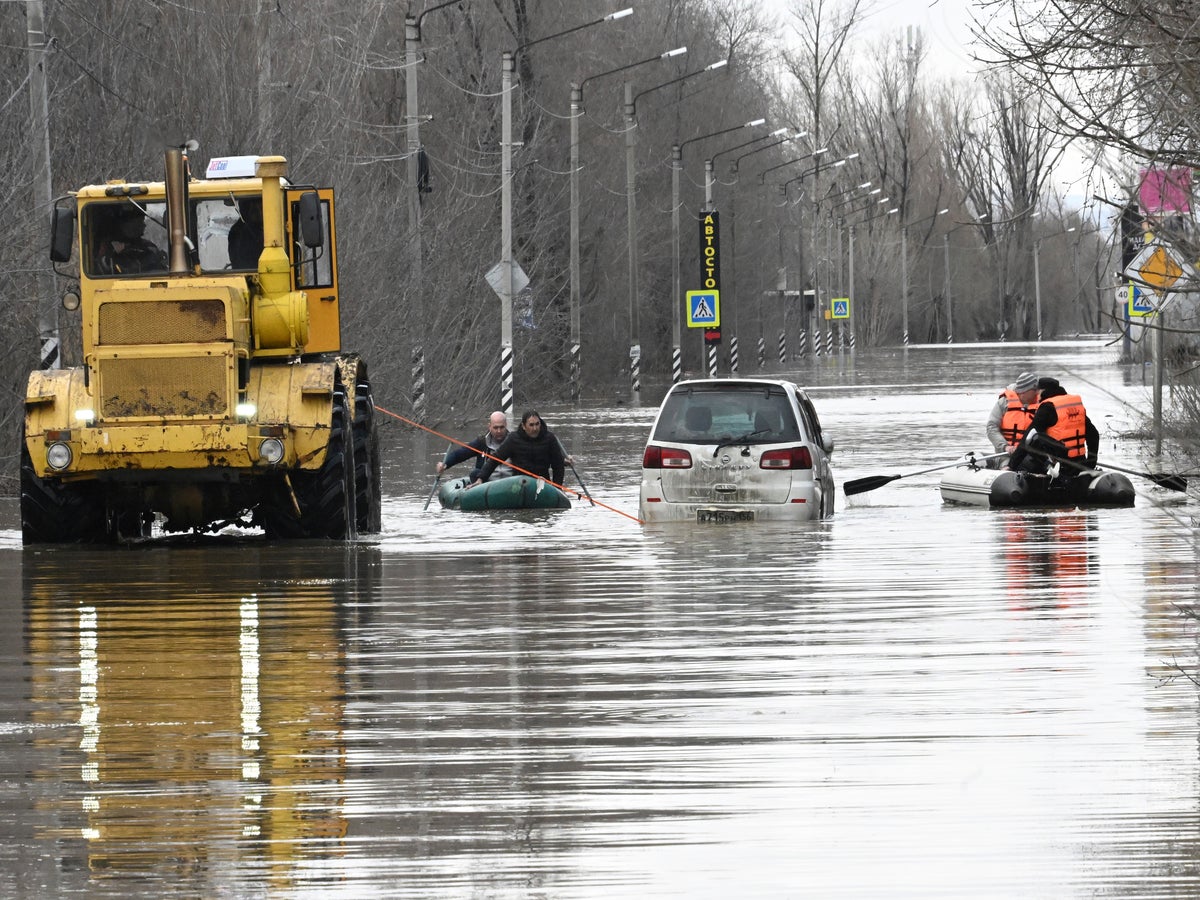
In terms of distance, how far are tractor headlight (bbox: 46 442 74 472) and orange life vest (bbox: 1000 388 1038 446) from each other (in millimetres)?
10398

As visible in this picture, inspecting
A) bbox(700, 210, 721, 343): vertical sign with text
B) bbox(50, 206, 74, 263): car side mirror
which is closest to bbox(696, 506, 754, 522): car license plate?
bbox(50, 206, 74, 263): car side mirror

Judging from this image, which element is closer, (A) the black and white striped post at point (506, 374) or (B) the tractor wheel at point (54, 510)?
(B) the tractor wheel at point (54, 510)

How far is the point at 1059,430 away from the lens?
21.4 meters

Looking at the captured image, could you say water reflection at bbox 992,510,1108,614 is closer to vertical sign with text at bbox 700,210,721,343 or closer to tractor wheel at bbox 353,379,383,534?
tractor wheel at bbox 353,379,383,534

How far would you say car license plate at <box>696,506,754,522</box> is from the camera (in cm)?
1975

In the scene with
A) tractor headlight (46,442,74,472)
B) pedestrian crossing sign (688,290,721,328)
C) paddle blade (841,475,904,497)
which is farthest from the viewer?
pedestrian crossing sign (688,290,721,328)

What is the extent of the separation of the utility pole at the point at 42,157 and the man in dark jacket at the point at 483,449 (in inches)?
188

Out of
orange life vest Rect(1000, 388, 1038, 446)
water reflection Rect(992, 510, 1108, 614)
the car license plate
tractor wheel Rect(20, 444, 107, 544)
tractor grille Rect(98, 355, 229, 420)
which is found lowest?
water reflection Rect(992, 510, 1108, 614)

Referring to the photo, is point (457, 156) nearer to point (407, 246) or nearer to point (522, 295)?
point (522, 295)

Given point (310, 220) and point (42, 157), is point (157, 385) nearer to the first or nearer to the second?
point (310, 220)

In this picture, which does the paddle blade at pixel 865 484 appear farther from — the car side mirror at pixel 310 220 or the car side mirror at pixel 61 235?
the car side mirror at pixel 61 235

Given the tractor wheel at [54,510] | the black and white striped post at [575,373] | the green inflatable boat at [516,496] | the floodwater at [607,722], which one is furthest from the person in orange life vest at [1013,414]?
the black and white striped post at [575,373]

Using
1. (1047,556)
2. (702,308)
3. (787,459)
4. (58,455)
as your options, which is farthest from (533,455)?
(702,308)

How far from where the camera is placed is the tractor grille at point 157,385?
17031 mm
